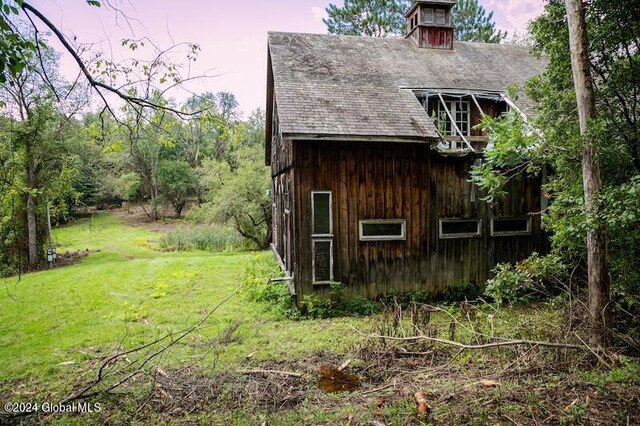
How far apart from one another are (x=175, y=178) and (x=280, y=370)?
33.9 metres

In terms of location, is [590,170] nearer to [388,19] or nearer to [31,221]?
[31,221]

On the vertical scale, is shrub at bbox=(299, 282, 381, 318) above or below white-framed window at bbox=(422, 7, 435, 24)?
below

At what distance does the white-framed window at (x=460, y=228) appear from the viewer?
30.2 ft

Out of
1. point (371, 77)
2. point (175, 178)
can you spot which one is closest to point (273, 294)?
point (371, 77)

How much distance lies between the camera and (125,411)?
14.7 ft

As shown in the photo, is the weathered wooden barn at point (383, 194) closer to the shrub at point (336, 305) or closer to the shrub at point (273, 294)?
the shrub at point (336, 305)

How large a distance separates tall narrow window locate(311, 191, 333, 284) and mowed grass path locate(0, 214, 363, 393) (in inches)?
42.4

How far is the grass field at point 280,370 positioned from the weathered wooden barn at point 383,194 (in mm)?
1274

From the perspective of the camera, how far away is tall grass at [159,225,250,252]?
801 inches

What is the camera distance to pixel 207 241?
2109 centimetres

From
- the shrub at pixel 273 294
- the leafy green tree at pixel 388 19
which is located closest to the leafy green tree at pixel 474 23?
the leafy green tree at pixel 388 19

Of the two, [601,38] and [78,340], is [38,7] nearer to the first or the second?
[78,340]

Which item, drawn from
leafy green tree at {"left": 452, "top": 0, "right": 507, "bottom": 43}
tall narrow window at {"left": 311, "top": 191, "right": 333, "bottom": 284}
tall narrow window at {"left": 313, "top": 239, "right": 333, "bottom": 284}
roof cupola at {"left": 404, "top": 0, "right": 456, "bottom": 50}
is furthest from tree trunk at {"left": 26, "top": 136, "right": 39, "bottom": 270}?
leafy green tree at {"left": 452, "top": 0, "right": 507, "bottom": 43}

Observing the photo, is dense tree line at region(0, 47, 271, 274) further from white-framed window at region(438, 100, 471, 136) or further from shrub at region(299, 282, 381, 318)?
white-framed window at region(438, 100, 471, 136)
